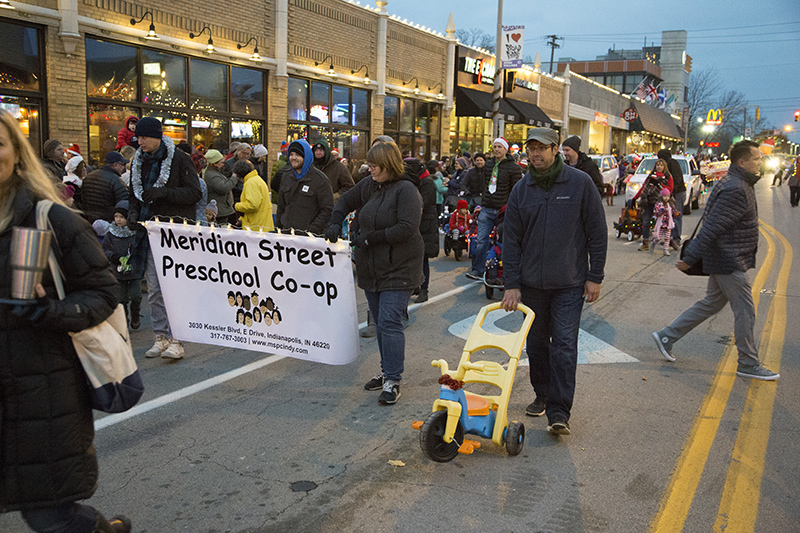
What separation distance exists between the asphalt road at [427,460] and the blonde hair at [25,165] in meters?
1.84

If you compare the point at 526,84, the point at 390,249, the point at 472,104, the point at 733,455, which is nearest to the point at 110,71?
the point at 390,249

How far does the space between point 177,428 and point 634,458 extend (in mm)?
3021

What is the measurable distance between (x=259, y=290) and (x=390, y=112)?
819 inches

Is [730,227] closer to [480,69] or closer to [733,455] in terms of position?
[733,455]

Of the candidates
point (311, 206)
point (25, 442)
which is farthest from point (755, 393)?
point (25, 442)

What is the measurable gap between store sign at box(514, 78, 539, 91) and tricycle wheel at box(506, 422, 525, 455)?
32067 millimetres

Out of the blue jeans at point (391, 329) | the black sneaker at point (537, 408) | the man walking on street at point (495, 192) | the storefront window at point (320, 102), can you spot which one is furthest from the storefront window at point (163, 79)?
the black sneaker at point (537, 408)

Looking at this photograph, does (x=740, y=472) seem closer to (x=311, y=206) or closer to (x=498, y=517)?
(x=498, y=517)

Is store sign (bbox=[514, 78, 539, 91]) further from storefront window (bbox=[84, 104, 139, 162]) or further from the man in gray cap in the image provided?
the man in gray cap

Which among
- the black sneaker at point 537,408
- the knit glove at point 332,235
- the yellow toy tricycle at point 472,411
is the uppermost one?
the knit glove at point 332,235

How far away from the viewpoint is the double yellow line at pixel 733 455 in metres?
3.66

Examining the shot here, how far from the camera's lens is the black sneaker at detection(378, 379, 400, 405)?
207 inches

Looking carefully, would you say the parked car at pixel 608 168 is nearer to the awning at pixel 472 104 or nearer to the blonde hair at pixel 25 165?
the awning at pixel 472 104

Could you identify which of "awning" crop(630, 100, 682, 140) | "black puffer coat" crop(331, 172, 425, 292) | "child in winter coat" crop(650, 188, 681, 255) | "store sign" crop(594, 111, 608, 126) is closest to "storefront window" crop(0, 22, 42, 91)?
"black puffer coat" crop(331, 172, 425, 292)
